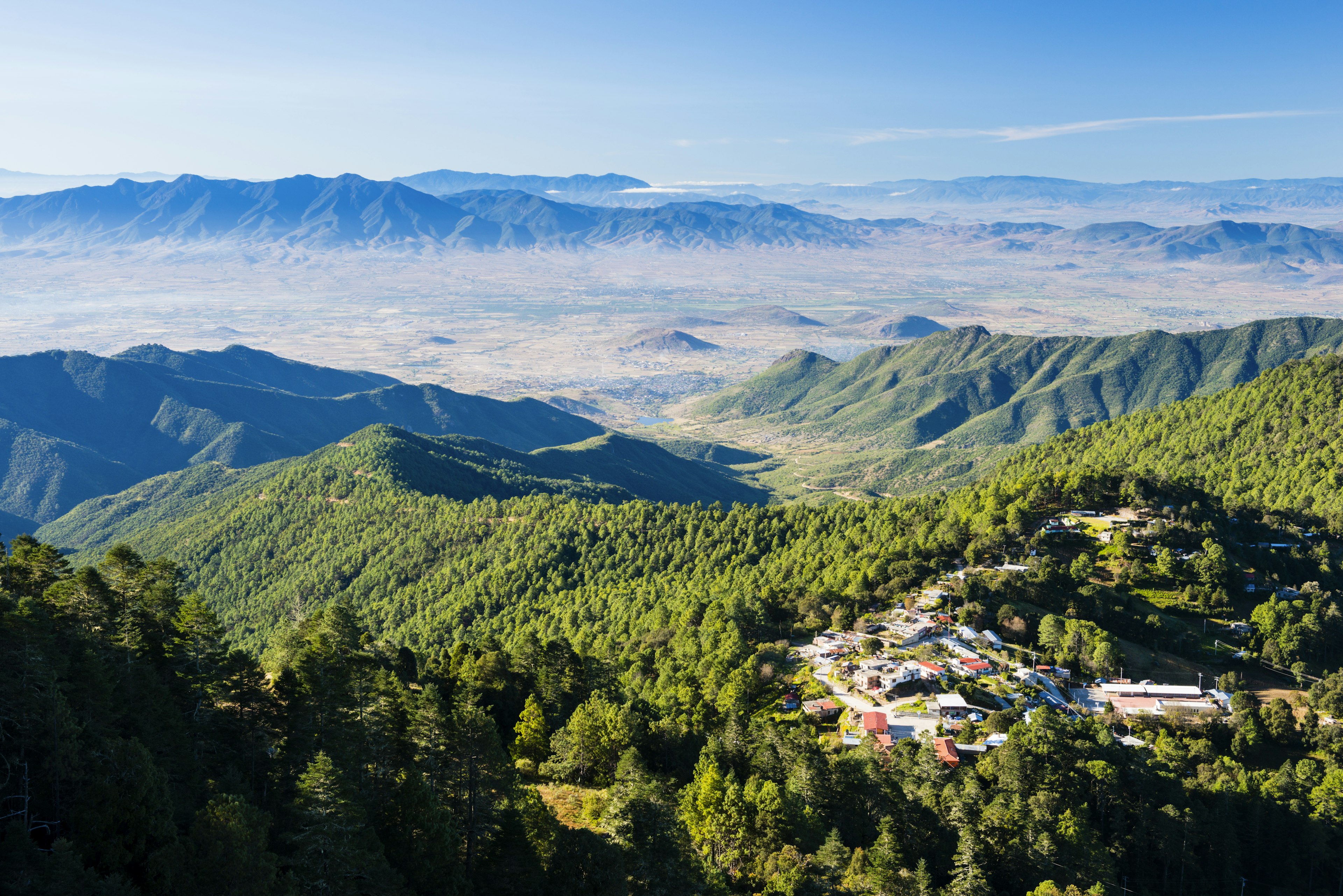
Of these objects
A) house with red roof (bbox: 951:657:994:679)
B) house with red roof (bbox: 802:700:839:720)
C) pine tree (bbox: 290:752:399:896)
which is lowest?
house with red roof (bbox: 802:700:839:720)

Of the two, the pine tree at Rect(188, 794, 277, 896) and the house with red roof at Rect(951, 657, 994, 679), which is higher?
the pine tree at Rect(188, 794, 277, 896)

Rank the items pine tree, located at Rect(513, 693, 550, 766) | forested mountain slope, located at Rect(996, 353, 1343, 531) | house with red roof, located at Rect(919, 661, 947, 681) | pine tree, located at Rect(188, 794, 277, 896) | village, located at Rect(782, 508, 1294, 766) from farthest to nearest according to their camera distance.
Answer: forested mountain slope, located at Rect(996, 353, 1343, 531) < house with red roof, located at Rect(919, 661, 947, 681) < village, located at Rect(782, 508, 1294, 766) < pine tree, located at Rect(513, 693, 550, 766) < pine tree, located at Rect(188, 794, 277, 896)

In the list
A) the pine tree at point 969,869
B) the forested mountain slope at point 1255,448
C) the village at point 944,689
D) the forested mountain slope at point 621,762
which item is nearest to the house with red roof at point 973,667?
the village at point 944,689

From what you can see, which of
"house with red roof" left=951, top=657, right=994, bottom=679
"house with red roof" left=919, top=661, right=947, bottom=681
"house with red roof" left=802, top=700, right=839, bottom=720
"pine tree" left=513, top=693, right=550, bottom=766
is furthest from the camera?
"house with red roof" left=951, top=657, right=994, bottom=679

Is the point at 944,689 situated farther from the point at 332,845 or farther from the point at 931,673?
the point at 332,845

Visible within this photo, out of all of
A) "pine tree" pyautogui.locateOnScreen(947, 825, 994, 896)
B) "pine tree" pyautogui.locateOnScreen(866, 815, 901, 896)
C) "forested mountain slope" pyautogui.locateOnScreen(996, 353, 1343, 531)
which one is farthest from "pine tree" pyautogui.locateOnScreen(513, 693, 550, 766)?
"forested mountain slope" pyautogui.locateOnScreen(996, 353, 1343, 531)

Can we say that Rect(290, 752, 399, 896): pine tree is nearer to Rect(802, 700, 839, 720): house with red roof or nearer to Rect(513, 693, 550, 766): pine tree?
Rect(513, 693, 550, 766): pine tree

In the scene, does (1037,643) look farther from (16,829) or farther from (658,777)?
(16,829)
